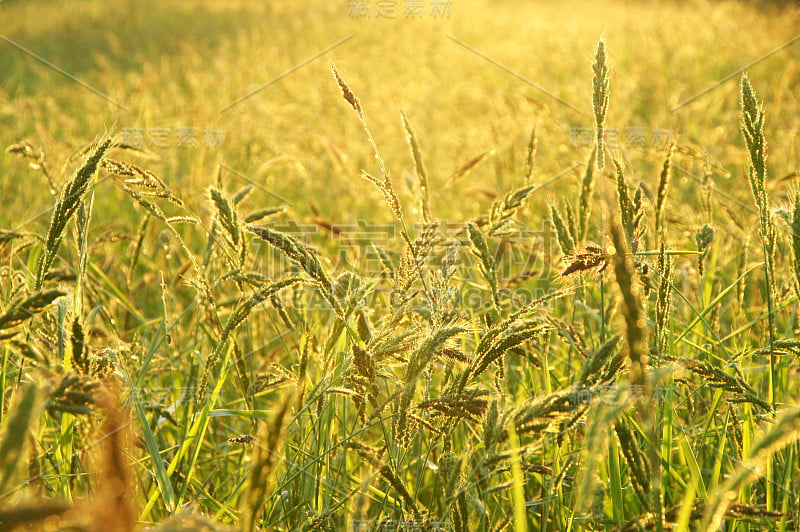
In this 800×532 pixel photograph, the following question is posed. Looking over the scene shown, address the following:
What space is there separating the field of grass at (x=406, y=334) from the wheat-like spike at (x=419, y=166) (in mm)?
19

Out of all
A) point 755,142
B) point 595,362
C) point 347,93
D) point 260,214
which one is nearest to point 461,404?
point 595,362

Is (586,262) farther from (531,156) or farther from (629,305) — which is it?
(531,156)

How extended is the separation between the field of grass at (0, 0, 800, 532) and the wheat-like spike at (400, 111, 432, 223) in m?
0.02

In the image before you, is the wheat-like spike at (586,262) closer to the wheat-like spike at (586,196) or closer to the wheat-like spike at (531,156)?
the wheat-like spike at (586,196)

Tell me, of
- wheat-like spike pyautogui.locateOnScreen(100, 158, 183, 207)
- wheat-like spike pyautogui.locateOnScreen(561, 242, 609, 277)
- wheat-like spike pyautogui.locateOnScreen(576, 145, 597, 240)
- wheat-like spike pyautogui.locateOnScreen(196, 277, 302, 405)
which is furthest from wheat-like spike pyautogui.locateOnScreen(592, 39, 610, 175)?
wheat-like spike pyautogui.locateOnScreen(100, 158, 183, 207)

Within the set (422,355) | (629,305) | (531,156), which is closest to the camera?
(629,305)

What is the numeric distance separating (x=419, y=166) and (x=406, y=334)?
649 millimetres

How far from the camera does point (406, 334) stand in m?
1.15

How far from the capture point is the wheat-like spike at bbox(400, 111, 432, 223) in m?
1.61

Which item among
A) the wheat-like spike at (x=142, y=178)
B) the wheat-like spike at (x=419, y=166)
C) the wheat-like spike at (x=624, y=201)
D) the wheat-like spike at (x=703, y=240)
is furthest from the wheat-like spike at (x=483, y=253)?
the wheat-like spike at (x=142, y=178)

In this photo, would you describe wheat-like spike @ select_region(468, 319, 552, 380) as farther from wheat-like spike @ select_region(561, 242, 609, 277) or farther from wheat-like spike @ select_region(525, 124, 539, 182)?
wheat-like spike @ select_region(525, 124, 539, 182)

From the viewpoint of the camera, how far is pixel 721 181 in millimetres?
3885

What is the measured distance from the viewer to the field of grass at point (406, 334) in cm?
92

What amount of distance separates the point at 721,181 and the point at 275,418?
12.9 ft
